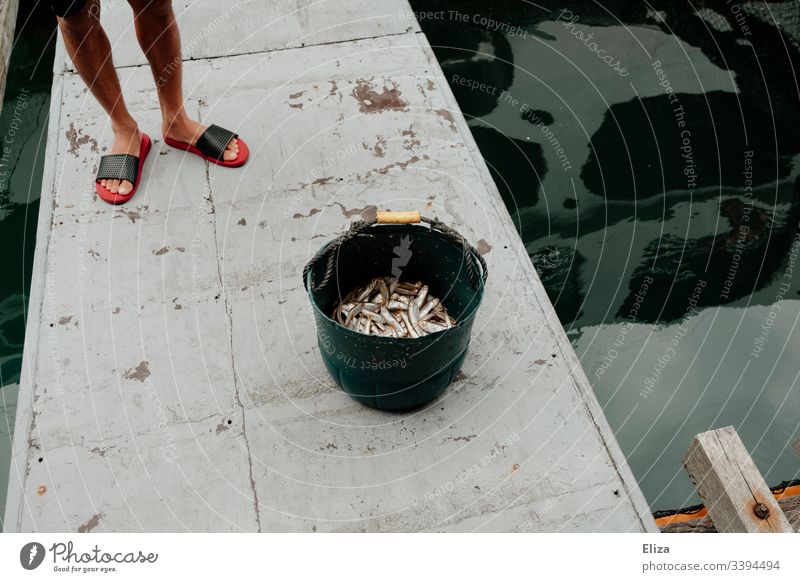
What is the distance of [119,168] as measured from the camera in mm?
3074

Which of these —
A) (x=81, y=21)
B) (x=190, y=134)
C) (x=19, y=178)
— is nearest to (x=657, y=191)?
(x=190, y=134)

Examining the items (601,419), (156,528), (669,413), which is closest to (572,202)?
(669,413)

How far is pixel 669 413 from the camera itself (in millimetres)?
3139

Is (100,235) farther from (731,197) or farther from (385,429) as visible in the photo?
(731,197)

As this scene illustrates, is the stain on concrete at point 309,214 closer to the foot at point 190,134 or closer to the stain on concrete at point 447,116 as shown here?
the foot at point 190,134

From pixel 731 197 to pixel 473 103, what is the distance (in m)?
1.64

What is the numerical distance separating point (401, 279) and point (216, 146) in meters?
1.21

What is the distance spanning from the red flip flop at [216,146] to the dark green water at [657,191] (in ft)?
4.90

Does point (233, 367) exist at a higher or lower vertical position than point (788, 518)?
lower

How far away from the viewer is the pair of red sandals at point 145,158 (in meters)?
3.06

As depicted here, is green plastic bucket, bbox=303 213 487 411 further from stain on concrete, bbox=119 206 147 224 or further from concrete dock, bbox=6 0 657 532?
stain on concrete, bbox=119 206 147 224

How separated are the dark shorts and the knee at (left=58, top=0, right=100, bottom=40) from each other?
0.01 meters

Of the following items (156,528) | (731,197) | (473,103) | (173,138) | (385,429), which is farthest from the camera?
(473,103)

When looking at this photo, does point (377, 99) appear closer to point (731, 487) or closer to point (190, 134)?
point (190, 134)
